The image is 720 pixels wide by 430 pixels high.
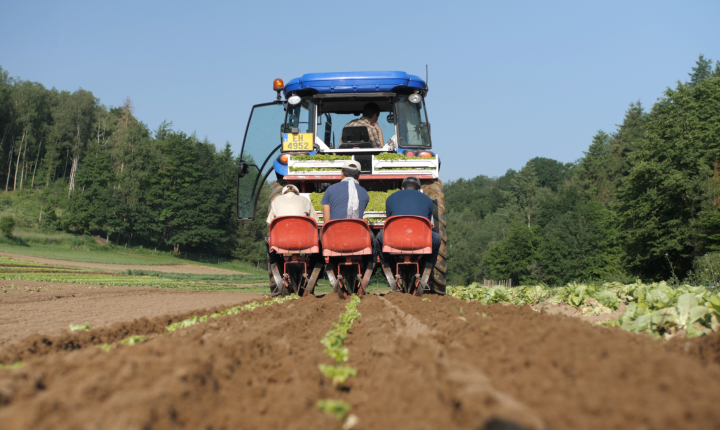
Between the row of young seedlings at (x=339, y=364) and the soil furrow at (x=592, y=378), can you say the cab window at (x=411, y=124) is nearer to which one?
the row of young seedlings at (x=339, y=364)

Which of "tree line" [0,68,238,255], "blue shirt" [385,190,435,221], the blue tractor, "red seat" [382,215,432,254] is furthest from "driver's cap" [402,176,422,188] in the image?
"tree line" [0,68,238,255]

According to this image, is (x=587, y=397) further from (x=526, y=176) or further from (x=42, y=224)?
(x=526, y=176)

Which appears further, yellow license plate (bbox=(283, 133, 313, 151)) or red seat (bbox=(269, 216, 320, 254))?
yellow license plate (bbox=(283, 133, 313, 151))

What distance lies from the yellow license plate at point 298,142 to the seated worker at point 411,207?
7.57 ft

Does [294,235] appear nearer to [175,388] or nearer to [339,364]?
[339,364]

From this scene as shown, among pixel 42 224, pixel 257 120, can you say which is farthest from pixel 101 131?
pixel 257 120

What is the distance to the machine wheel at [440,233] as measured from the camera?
863 cm

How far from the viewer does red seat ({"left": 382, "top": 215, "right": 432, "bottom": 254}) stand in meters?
7.92

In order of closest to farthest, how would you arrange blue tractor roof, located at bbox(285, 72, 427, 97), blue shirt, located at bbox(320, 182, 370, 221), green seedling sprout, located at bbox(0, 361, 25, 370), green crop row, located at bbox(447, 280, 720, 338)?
green seedling sprout, located at bbox(0, 361, 25, 370), green crop row, located at bbox(447, 280, 720, 338), blue shirt, located at bbox(320, 182, 370, 221), blue tractor roof, located at bbox(285, 72, 427, 97)

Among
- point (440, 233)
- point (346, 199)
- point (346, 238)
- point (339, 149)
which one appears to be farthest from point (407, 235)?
point (339, 149)

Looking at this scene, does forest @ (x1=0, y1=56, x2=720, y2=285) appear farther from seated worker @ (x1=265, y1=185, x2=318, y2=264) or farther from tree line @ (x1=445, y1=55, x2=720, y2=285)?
seated worker @ (x1=265, y1=185, x2=318, y2=264)

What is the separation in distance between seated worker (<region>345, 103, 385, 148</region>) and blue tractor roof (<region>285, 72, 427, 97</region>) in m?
0.40

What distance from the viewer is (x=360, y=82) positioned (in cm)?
995

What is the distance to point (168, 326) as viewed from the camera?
5422mm
